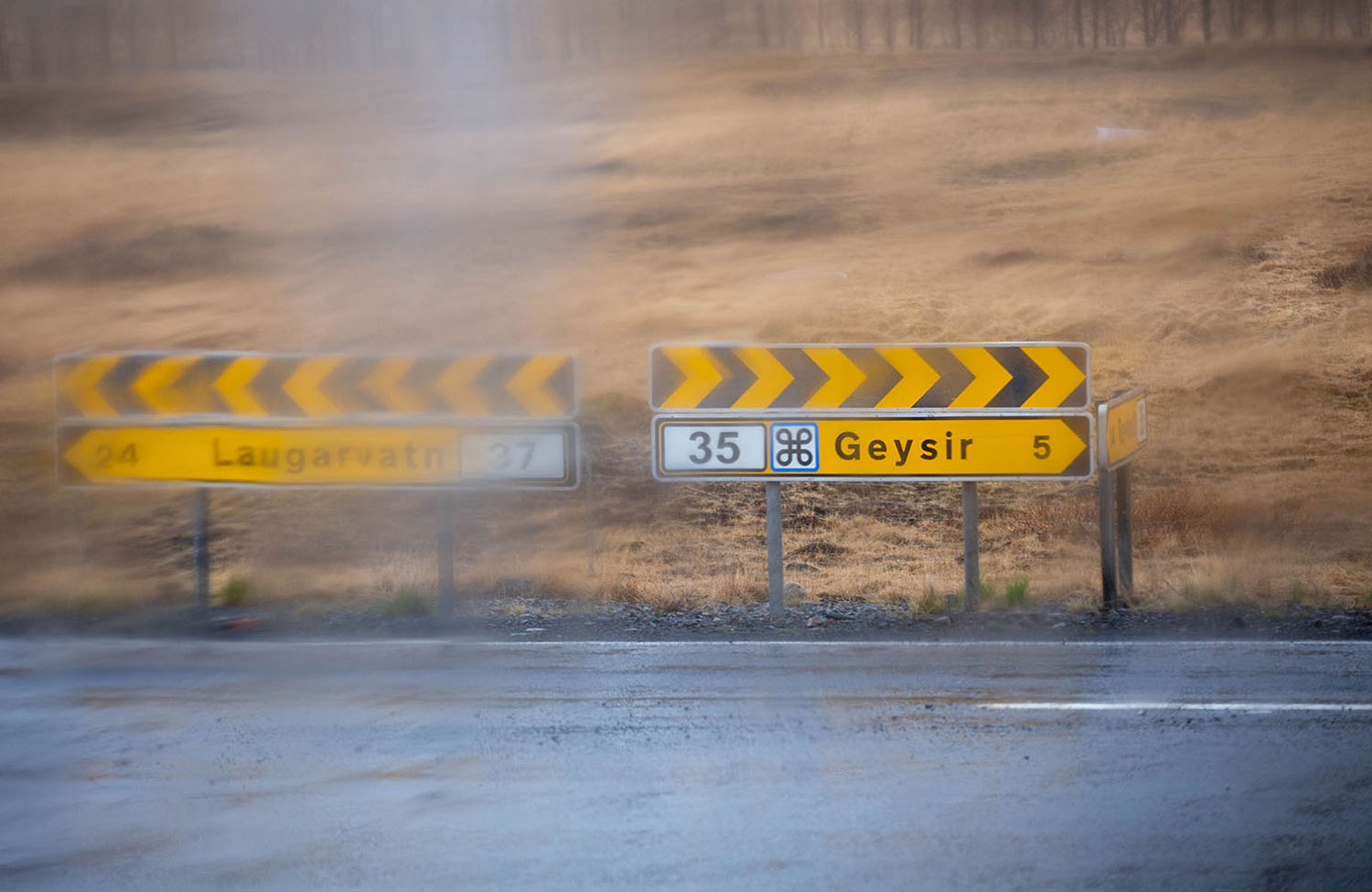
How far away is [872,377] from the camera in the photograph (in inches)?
391

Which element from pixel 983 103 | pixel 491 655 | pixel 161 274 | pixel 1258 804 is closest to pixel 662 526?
pixel 491 655

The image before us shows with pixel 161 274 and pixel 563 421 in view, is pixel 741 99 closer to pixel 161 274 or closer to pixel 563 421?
pixel 161 274

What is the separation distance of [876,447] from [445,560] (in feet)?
9.57

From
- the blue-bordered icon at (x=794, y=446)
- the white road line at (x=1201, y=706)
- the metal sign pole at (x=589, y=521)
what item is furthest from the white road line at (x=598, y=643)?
the metal sign pole at (x=589, y=521)

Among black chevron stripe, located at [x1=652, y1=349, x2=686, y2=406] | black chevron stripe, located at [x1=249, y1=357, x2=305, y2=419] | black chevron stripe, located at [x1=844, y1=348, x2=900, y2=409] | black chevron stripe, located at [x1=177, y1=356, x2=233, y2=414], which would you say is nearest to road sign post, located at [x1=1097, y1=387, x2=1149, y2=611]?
black chevron stripe, located at [x1=844, y1=348, x2=900, y2=409]

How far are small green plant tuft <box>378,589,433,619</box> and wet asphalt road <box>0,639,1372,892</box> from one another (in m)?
1.83

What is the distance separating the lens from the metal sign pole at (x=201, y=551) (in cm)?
995

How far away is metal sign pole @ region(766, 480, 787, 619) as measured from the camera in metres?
9.73

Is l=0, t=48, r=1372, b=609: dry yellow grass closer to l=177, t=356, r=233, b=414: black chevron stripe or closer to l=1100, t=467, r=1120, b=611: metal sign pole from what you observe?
l=1100, t=467, r=1120, b=611: metal sign pole

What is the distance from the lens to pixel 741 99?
34875 mm

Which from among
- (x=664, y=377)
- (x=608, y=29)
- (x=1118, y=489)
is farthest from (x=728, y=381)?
(x=608, y=29)

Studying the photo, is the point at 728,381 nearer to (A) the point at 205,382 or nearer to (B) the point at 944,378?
(B) the point at 944,378

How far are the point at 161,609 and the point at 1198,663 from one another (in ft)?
21.1

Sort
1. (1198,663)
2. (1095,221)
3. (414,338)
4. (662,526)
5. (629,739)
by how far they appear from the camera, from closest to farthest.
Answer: (629,739) → (1198,663) → (662,526) → (414,338) → (1095,221)
